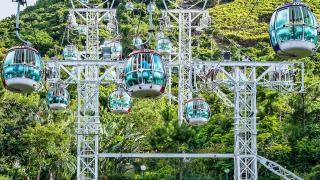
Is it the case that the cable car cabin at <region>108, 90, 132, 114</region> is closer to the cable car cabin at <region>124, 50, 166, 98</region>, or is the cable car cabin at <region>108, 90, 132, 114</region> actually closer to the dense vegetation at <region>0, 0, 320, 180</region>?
the dense vegetation at <region>0, 0, 320, 180</region>

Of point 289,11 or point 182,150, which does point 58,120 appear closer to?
point 182,150

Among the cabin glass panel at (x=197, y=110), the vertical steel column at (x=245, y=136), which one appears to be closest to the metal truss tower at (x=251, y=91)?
the vertical steel column at (x=245, y=136)

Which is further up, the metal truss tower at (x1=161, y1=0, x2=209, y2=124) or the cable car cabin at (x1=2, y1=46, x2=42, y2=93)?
the metal truss tower at (x1=161, y1=0, x2=209, y2=124)

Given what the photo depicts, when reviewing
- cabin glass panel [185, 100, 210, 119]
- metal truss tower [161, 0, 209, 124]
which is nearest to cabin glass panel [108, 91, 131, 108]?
cabin glass panel [185, 100, 210, 119]

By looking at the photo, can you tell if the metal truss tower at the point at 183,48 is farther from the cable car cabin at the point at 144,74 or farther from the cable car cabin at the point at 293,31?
the cable car cabin at the point at 293,31

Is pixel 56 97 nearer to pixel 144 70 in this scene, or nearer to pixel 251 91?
pixel 251 91

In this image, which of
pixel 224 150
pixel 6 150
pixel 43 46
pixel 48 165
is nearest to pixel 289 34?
pixel 224 150
